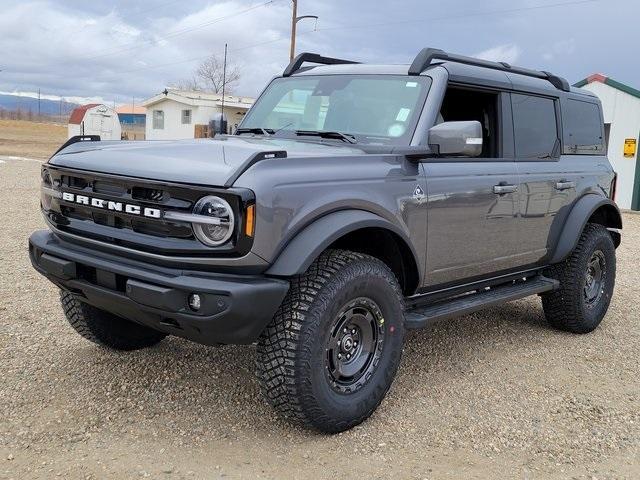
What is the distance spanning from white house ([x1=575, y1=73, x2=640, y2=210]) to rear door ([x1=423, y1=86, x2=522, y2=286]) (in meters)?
12.8

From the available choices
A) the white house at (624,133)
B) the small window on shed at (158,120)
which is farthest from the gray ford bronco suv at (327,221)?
the small window on shed at (158,120)

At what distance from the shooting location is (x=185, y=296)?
2.99 metres

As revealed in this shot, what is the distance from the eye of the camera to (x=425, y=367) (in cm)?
460

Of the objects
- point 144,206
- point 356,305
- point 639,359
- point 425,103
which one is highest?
point 425,103

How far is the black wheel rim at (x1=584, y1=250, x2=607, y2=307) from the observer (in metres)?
5.75

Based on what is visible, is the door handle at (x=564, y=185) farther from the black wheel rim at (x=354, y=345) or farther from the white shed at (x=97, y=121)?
the white shed at (x=97, y=121)

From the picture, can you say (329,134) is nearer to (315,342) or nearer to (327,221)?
(327,221)

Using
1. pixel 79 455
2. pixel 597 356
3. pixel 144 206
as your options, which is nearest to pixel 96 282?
pixel 144 206

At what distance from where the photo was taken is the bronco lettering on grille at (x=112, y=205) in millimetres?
3146

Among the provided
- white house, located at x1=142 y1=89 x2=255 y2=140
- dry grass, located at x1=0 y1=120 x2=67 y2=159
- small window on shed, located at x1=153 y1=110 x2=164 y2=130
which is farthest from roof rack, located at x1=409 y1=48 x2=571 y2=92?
small window on shed, located at x1=153 y1=110 x2=164 y2=130

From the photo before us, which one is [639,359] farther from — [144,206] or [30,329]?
[30,329]

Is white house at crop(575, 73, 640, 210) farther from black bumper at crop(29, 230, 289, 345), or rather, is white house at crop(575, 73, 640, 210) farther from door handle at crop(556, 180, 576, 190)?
black bumper at crop(29, 230, 289, 345)

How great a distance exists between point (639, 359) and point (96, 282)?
3.98 metres

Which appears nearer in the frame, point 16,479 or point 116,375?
point 16,479
